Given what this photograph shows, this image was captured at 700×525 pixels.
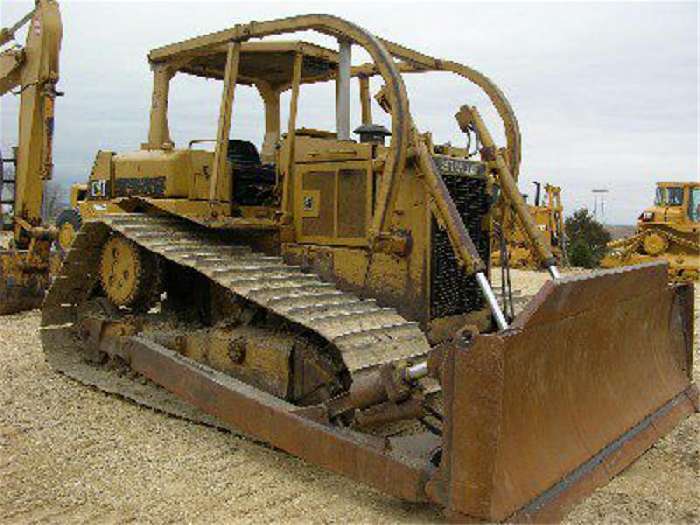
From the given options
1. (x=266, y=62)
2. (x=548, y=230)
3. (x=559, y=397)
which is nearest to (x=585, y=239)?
(x=548, y=230)

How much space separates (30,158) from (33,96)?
785 millimetres

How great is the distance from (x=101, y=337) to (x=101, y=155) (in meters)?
1.92

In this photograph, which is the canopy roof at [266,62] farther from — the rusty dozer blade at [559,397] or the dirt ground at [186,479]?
the rusty dozer blade at [559,397]

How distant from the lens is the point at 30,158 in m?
9.32

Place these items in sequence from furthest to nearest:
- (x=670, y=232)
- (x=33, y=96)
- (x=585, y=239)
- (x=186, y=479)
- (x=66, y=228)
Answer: (x=585, y=239), (x=670, y=232), (x=66, y=228), (x=33, y=96), (x=186, y=479)

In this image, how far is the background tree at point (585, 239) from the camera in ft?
80.0

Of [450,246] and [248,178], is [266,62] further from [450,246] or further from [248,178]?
[450,246]

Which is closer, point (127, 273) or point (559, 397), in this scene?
point (559, 397)

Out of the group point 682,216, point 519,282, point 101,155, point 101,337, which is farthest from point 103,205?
point 682,216

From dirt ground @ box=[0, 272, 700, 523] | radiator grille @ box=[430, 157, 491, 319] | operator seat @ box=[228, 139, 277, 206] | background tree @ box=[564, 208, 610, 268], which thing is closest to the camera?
dirt ground @ box=[0, 272, 700, 523]

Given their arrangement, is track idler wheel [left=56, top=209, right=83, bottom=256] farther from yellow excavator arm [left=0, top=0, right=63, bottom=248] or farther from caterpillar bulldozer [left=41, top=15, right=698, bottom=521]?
caterpillar bulldozer [left=41, top=15, right=698, bottom=521]

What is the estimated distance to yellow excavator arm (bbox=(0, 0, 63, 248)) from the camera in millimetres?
8953

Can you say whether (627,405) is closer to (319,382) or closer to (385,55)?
(319,382)

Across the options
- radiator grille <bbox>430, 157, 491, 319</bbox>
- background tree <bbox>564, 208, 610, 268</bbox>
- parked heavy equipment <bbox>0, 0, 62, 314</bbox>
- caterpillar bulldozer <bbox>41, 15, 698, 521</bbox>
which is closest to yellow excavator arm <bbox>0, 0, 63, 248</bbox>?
parked heavy equipment <bbox>0, 0, 62, 314</bbox>
